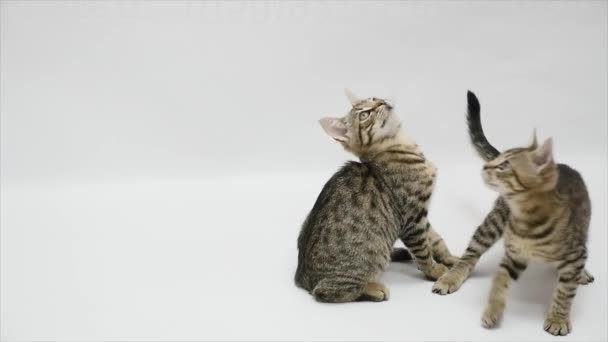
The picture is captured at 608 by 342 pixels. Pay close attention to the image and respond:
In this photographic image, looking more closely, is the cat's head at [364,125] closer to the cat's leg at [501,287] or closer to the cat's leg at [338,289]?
the cat's leg at [338,289]

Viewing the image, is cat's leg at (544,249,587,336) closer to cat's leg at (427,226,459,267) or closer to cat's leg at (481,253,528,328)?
cat's leg at (481,253,528,328)

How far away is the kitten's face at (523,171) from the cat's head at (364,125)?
0.58m

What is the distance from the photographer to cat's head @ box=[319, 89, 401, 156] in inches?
106

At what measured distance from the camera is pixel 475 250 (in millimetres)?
2662

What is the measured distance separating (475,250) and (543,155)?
679 mm

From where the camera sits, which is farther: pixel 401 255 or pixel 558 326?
pixel 401 255

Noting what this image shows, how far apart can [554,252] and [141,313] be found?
166 cm

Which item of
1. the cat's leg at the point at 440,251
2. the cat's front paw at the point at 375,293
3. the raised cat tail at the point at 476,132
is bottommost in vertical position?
the cat's front paw at the point at 375,293

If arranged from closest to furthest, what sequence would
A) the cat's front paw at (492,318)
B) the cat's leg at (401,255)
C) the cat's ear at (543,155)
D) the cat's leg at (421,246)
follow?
1. the cat's ear at (543,155)
2. the cat's front paw at (492,318)
3. the cat's leg at (421,246)
4. the cat's leg at (401,255)

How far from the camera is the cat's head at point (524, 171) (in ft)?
7.01

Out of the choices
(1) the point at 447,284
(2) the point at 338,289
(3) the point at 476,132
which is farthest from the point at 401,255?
(3) the point at 476,132

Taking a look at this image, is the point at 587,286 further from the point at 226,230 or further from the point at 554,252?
the point at 226,230

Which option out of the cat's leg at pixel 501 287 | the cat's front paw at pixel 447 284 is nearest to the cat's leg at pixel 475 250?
the cat's front paw at pixel 447 284

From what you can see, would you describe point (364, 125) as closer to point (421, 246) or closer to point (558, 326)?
point (421, 246)
